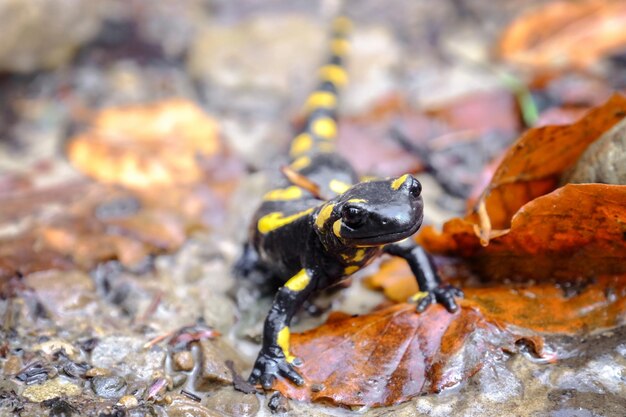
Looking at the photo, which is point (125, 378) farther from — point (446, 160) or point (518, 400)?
point (446, 160)

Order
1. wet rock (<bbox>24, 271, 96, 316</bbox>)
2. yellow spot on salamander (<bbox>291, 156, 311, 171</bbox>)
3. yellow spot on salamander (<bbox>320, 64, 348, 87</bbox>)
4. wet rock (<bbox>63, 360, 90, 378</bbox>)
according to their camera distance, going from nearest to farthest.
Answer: wet rock (<bbox>63, 360, 90, 378</bbox>) < wet rock (<bbox>24, 271, 96, 316</bbox>) < yellow spot on salamander (<bbox>291, 156, 311, 171</bbox>) < yellow spot on salamander (<bbox>320, 64, 348, 87</bbox>)

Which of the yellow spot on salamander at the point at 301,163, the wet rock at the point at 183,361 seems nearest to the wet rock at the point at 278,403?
the wet rock at the point at 183,361

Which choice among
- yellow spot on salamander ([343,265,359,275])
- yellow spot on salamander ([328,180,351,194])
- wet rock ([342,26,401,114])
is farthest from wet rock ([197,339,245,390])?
wet rock ([342,26,401,114])

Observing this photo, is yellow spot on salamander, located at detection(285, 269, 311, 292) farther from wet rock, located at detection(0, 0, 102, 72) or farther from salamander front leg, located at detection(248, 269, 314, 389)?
wet rock, located at detection(0, 0, 102, 72)

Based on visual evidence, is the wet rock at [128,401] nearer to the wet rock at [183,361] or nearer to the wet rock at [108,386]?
the wet rock at [108,386]

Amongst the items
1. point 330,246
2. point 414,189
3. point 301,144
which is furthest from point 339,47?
point 414,189

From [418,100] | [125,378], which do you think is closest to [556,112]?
[418,100]
